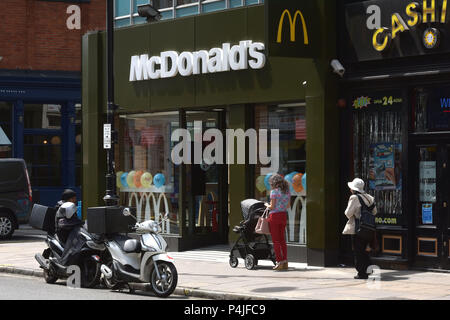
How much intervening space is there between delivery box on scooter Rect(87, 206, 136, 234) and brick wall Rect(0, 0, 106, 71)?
18805 mm

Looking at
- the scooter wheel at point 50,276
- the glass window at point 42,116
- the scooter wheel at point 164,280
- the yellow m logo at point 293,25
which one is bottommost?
the scooter wheel at point 50,276

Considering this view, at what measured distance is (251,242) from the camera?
16281 millimetres

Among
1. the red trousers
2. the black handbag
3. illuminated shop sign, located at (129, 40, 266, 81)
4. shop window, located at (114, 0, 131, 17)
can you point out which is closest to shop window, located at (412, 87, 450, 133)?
the black handbag

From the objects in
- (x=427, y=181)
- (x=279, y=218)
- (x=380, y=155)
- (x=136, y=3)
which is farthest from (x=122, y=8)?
(x=427, y=181)

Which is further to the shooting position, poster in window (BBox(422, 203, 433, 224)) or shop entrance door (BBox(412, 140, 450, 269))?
poster in window (BBox(422, 203, 433, 224))

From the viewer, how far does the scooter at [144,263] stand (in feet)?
42.7

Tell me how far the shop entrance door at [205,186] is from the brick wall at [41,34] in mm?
13933

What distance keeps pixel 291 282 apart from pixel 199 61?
6.51 metres

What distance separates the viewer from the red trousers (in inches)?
627

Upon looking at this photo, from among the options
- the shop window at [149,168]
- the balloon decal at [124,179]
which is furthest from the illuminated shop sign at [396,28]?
the balloon decal at [124,179]

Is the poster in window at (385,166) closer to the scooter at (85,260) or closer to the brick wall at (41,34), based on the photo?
the scooter at (85,260)

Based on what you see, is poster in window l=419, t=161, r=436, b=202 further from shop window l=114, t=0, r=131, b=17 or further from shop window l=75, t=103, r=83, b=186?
shop window l=75, t=103, r=83, b=186

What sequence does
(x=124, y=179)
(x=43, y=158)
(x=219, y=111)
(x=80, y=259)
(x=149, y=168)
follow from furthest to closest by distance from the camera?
1. (x=43, y=158)
2. (x=124, y=179)
3. (x=149, y=168)
4. (x=219, y=111)
5. (x=80, y=259)

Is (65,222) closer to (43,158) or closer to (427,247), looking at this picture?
(427,247)
